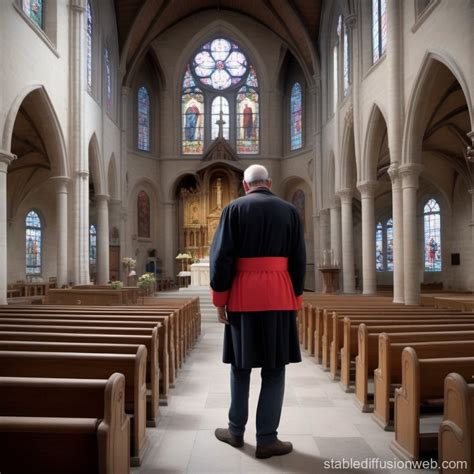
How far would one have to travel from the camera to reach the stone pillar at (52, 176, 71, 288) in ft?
53.1

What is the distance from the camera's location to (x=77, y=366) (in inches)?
151

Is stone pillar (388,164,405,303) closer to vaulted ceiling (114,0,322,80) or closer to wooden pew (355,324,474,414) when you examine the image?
wooden pew (355,324,474,414)

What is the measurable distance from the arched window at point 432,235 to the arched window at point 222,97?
36.0 ft

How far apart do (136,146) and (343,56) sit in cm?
1344

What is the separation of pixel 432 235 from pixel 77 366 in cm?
2346

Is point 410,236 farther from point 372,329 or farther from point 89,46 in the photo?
point 89,46

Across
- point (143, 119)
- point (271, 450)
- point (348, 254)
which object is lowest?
point (271, 450)

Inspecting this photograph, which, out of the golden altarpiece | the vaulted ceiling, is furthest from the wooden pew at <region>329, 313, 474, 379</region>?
the golden altarpiece

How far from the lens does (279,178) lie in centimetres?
2962

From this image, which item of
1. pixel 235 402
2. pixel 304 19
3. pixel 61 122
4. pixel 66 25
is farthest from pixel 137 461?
pixel 304 19

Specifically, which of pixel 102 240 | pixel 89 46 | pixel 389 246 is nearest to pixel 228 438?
pixel 102 240

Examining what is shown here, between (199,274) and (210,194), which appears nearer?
(199,274)

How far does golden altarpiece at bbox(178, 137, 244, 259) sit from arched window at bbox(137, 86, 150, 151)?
3757 millimetres

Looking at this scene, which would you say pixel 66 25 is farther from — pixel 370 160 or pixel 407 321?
pixel 407 321
